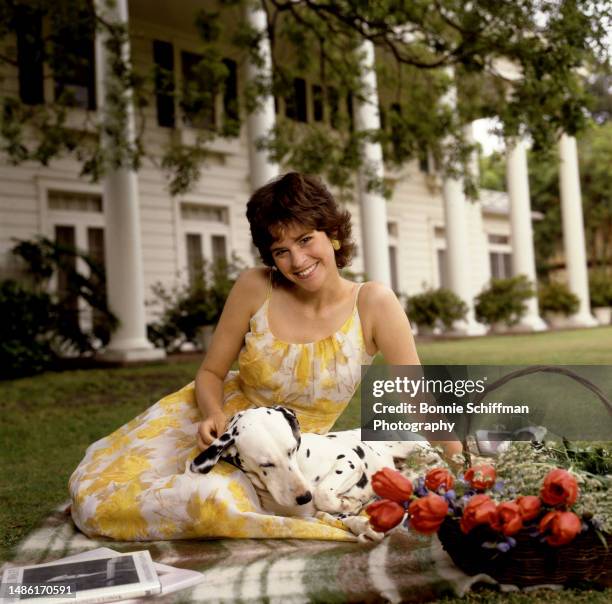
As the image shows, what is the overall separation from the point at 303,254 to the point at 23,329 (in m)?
8.05

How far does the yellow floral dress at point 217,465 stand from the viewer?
3004mm

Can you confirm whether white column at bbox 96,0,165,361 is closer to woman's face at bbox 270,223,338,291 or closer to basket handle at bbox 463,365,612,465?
woman's face at bbox 270,223,338,291

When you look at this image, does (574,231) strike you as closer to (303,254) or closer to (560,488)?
(303,254)

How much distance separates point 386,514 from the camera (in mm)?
2400

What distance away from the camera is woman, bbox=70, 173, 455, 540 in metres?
3.06

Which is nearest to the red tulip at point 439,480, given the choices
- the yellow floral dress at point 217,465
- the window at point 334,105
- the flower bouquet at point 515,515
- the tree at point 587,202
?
the flower bouquet at point 515,515

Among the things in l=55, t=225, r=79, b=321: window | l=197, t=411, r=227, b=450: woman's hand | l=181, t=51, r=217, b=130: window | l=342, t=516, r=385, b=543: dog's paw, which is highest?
l=181, t=51, r=217, b=130: window

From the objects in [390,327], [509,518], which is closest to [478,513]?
[509,518]

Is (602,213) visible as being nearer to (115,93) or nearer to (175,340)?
(175,340)

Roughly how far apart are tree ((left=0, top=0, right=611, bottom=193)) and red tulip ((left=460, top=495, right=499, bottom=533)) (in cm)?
602

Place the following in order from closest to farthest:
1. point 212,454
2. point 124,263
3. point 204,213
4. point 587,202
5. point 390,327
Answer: point 212,454, point 390,327, point 124,263, point 204,213, point 587,202

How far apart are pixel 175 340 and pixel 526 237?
10.5 meters

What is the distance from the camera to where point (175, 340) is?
43.2 feet

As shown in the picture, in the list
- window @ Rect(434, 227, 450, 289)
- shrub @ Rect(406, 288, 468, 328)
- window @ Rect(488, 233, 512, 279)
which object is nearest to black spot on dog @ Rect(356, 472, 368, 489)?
shrub @ Rect(406, 288, 468, 328)
